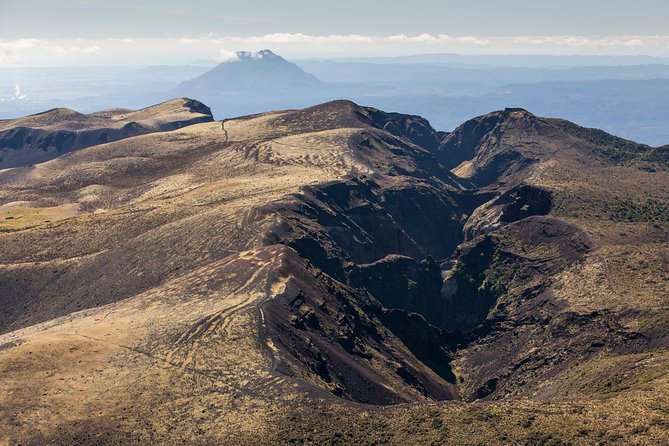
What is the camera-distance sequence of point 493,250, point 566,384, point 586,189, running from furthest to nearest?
point 586,189 → point 493,250 → point 566,384

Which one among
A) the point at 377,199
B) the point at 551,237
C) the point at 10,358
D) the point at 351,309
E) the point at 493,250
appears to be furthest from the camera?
the point at 377,199

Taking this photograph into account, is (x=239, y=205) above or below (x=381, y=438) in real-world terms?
above

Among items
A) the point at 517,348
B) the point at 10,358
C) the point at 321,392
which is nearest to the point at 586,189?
the point at 517,348

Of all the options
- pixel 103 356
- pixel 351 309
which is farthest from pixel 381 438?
pixel 351 309

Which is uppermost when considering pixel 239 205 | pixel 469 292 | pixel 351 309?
pixel 239 205

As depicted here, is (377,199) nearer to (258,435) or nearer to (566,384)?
(566,384)

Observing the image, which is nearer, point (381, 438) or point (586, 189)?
point (381, 438)
